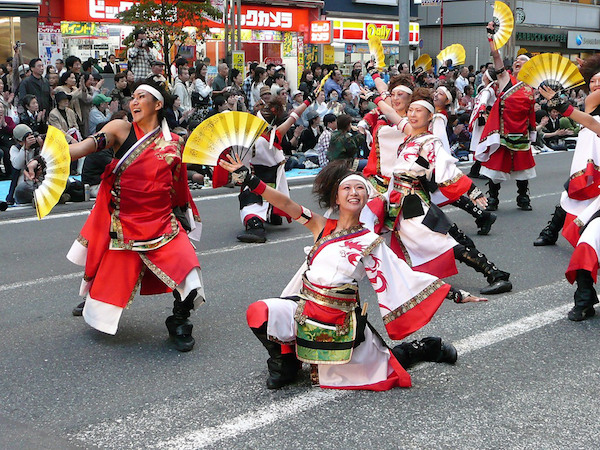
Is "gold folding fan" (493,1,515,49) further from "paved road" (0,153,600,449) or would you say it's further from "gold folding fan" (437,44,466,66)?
"paved road" (0,153,600,449)

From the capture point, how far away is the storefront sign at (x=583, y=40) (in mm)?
39500

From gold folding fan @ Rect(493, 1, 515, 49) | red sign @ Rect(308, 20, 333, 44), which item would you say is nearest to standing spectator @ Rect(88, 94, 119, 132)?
gold folding fan @ Rect(493, 1, 515, 49)

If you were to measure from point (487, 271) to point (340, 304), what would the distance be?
98.9 inches

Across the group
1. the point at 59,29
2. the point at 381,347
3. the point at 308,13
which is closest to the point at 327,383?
the point at 381,347

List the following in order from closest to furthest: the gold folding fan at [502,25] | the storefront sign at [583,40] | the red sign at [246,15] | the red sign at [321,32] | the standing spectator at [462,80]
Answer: the gold folding fan at [502,25] → the red sign at [246,15] → the standing spectator at [462,80] → the red sign at [321,32] → the storefront sign at [583,40]

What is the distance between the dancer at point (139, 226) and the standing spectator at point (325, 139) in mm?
8954

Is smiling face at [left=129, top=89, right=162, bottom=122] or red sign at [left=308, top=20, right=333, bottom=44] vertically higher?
red sign at [left=308, top=20, right=333, bottom=44]

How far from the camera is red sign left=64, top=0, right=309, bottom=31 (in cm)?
2050

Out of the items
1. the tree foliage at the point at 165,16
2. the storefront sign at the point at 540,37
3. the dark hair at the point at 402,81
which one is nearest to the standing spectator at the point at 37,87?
the tree foliage at the point at 165,16

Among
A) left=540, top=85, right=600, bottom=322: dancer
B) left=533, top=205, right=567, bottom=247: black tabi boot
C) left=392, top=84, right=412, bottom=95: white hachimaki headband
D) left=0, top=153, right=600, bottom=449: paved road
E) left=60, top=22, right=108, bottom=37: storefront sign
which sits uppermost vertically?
left=60, top=22, right=108, bottom=37: storefront sign

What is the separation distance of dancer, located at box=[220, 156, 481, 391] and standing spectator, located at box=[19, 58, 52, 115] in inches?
356

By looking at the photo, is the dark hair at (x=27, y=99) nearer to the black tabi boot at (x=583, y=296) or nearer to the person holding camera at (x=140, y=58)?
the person holding camera at (x=140, y=58)

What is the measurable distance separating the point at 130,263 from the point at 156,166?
0.59 meters

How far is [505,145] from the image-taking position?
32.8 feet
